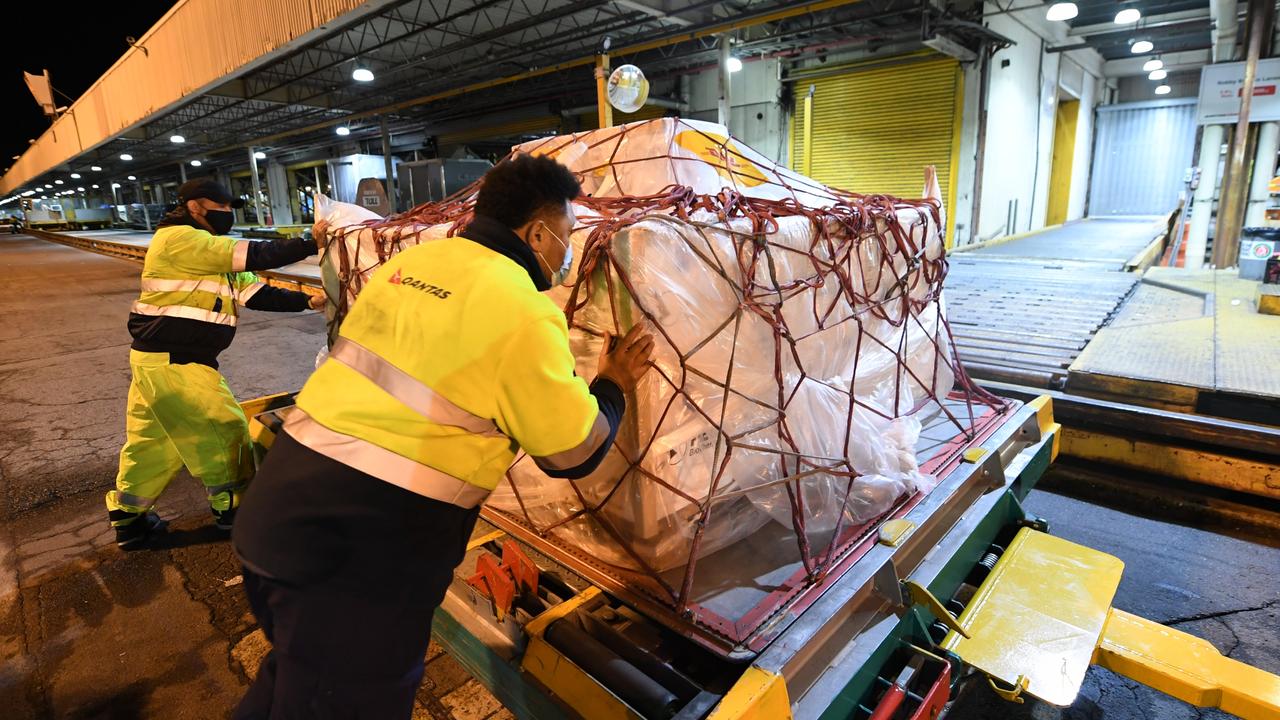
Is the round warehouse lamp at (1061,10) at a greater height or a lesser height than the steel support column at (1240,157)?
greater

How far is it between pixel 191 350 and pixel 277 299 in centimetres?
45

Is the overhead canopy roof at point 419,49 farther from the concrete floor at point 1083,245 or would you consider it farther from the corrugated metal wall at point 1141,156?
the corrugated metal wall at point 1141,156

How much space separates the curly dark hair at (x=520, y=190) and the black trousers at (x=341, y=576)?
0.62m

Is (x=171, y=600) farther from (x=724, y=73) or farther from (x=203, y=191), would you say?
(x=724, y=73)

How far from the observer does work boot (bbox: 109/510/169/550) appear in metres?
3.32

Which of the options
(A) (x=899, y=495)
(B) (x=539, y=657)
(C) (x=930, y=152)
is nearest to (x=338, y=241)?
(B) (x=539, y=657)

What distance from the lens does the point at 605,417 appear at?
1.47m

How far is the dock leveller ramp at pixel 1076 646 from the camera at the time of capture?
1803 mm

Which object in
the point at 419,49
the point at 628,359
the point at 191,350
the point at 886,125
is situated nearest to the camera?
the point at 628,359

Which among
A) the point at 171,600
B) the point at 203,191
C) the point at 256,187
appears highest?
the point at 256,187

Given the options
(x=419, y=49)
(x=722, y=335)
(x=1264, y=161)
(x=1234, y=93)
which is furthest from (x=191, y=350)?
(x=419, y=49)

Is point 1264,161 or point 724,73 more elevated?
point 724,73

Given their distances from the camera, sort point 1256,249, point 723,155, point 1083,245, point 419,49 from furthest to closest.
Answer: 1. point 419,49
2. point 1083,245
3. point 1256,249
4. point 723,155

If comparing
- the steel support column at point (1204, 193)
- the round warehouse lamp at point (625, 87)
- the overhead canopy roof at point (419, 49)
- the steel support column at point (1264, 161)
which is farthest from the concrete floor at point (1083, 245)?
the round warehouse lamp at point (625, 87)
